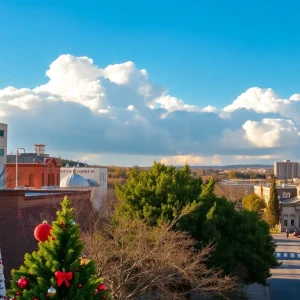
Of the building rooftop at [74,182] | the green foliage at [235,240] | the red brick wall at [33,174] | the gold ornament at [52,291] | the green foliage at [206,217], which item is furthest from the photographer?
the red brick wall at [33,174]

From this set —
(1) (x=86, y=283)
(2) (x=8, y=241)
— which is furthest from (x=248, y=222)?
(1) (x=86, y=283)

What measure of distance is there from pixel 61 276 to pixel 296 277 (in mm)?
32217

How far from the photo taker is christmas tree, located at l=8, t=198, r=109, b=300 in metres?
11.6

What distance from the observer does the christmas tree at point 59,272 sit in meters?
11.6

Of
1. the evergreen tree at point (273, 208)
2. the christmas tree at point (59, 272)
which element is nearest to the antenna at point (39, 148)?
the evergreen tree at point (273, 208)

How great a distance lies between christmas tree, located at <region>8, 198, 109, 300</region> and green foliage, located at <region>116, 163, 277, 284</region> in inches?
604

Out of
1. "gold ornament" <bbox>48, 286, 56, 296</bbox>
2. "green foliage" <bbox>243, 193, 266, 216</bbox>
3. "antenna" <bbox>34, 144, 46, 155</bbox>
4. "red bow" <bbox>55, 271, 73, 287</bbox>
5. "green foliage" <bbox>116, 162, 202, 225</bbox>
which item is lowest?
"green foliage" <bbox>243, 193, 266, 216</bbox>

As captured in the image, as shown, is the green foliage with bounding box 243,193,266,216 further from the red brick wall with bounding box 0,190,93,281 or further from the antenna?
the red brick wall with bounding box 0,190,93,281

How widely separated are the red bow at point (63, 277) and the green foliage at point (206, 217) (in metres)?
15.7

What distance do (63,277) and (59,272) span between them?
15cm

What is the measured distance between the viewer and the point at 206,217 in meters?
28.6

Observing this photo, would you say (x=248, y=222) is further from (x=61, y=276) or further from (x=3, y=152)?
(x=3, y=152)

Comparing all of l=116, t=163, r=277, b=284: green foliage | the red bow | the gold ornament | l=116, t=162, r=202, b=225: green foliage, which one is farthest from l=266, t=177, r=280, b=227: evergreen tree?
the gold ornament

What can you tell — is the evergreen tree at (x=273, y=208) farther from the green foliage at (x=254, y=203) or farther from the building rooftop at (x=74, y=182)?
the building rooftop at (x=74, y=182)
